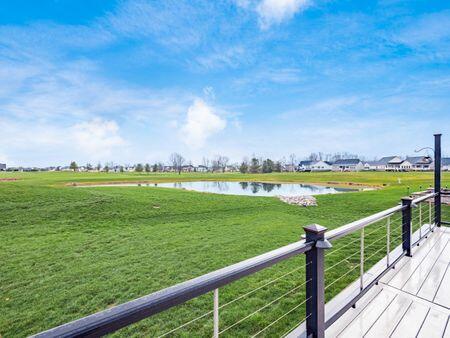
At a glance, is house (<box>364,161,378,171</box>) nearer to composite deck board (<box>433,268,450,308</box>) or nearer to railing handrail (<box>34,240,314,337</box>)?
composite deck board (<box>433,268,450,308</box>)

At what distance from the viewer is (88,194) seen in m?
12.8

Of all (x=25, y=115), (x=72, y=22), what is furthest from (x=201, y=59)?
(x=25, y=115)

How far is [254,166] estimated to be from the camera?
65.7 metres

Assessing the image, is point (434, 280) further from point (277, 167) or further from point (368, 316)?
point (277, 167)

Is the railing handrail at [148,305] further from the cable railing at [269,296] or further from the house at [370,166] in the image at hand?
the house at [370,166]

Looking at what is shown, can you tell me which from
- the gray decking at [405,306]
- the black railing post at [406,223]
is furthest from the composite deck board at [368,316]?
the black railing post at [406,223]

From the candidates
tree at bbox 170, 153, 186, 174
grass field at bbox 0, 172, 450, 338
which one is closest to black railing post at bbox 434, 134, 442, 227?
grass field at bbox 0, 172, 450, 338

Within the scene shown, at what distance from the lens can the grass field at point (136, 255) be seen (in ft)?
10.7

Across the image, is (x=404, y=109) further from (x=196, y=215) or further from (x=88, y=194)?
(x=88, y=194)

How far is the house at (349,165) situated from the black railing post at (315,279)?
80188 millimetres

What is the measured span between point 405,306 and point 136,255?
4907 mm

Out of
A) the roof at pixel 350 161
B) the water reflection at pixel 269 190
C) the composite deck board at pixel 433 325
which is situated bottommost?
the water reflection at pixel 269 190

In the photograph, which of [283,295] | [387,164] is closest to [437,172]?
[283,295]

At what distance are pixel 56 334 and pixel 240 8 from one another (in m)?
12.2
